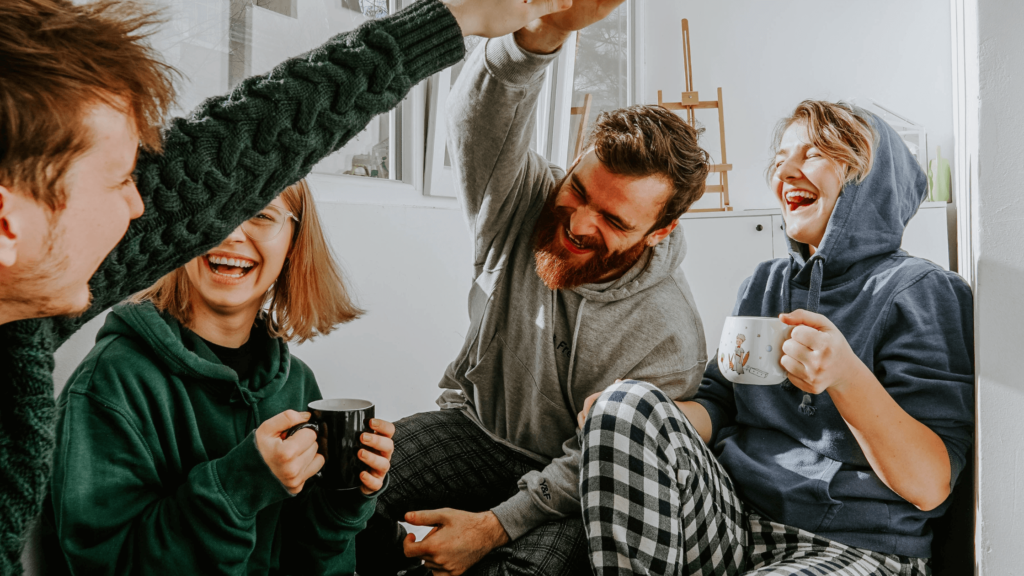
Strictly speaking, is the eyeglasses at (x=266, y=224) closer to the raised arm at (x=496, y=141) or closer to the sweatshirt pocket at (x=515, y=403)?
the raised arm at (x=496, y=141)

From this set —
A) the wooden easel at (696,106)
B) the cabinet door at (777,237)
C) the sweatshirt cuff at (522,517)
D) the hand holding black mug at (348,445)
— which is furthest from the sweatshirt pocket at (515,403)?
the wooden easel at (696,106)

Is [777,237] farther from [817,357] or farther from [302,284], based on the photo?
[302,284]

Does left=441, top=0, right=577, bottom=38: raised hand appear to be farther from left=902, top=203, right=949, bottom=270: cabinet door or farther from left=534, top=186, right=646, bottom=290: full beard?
left=902, top=203, right=949, bottom=270: cabinet door

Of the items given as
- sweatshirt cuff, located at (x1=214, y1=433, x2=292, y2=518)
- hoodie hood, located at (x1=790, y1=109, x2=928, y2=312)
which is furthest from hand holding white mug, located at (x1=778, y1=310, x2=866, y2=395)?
sweatshirt cuff, located at (x1=214, y1=433, x2=292, y2=518)

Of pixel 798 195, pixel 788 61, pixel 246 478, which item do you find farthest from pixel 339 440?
pixel 788 61

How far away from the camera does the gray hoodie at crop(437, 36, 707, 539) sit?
124 cm

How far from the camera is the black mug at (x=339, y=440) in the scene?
885 millimetres

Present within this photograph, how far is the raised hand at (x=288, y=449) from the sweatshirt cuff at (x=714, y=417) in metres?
0.78

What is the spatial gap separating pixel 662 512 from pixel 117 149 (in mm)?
830

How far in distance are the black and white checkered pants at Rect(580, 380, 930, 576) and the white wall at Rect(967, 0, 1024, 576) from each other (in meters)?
0.15

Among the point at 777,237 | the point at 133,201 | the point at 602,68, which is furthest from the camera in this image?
the point at 602,68

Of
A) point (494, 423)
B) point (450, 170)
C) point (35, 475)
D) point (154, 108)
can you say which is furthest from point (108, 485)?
point (450, 170)

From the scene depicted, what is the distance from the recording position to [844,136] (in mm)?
1217

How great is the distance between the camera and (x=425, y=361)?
1981 mm
